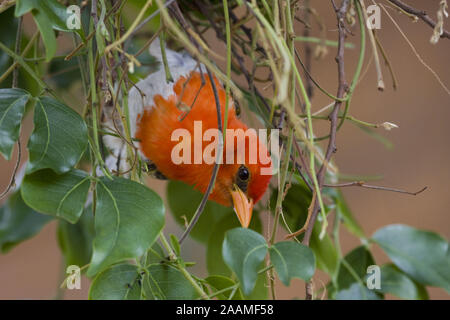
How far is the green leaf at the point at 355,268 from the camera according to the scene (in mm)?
865

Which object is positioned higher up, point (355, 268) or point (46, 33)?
point (46, 33)

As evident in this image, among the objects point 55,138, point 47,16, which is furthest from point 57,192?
point 47,16

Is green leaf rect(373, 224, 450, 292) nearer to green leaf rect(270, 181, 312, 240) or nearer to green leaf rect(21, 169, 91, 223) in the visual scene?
green leaf rect(270, 181, 312, 240)

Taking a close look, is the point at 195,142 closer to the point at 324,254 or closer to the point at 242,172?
the point at 242,172

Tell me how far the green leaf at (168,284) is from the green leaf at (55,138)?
0.14 m

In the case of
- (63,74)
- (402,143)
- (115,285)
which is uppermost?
(402,143)

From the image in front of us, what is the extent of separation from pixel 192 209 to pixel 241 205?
0.13 metres

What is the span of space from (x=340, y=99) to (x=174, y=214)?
18.8 inches

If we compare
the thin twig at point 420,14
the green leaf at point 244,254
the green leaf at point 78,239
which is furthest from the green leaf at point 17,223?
the thin twig at point 420,14

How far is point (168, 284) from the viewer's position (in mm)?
557

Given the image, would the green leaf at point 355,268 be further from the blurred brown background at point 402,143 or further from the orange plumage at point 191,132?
the blurred brown background at point 402,143

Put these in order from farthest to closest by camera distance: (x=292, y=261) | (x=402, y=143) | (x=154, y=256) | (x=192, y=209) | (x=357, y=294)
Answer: (x=402, y=143)
(x=192, y=209)
(x=357, y=294)
(x=154, y=256)
(x=292, y=261)
